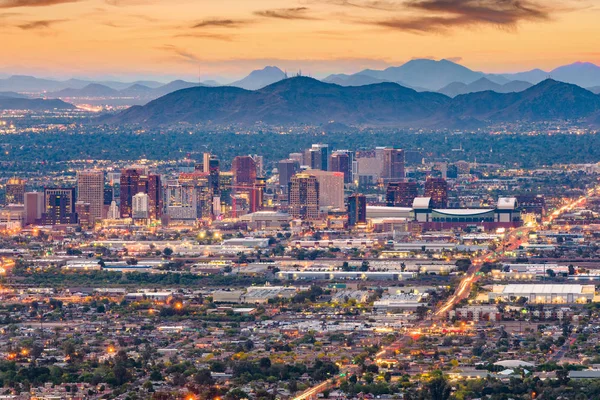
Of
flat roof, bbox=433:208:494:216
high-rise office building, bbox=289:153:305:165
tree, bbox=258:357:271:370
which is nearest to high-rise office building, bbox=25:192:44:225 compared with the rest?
flat roof, bbox=433:208:494:216

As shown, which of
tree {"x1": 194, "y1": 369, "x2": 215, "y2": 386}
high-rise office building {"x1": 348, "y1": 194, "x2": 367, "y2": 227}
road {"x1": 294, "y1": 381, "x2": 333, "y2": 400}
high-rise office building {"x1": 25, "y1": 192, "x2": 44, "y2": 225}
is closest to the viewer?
road {"x1": 294, "y1": 381, "x2": 333, "y2": 400}

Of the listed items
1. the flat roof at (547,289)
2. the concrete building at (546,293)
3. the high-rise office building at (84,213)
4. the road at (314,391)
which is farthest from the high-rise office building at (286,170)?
the road at (314,391)

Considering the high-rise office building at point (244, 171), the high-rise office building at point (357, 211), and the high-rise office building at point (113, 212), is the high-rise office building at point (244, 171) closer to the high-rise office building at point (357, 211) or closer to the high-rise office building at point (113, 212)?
the high-rise office building at point (113, 212)

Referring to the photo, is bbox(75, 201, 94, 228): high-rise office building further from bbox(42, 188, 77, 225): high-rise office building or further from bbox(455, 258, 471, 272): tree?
bbox(455, 258, 471, 272): tree

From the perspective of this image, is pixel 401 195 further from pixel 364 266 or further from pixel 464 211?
pixel 364 266

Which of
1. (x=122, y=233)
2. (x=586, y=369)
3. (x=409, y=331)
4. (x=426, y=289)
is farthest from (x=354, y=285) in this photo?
(x=122, y=233)

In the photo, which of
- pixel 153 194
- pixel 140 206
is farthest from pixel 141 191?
pixel 140 206
